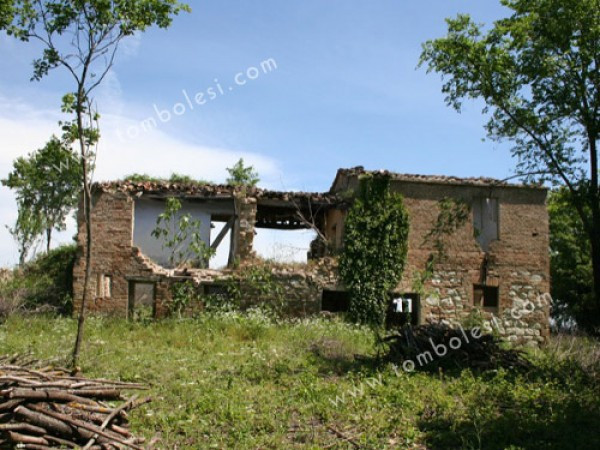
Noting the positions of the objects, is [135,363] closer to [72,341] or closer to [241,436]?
[72,341]

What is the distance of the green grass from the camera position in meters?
7.38

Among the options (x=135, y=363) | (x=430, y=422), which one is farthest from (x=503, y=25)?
(x=135, y=363)

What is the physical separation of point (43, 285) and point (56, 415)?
41.5 ft

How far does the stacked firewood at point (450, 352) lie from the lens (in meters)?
10.9

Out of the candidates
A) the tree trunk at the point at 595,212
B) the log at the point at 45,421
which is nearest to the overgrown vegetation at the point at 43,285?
the log at the point at 45,421

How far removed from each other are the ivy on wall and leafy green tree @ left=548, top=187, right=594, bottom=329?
32.3 feet

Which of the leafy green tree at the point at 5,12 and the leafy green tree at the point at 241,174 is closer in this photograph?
the leafy green tree at the point at 5,12

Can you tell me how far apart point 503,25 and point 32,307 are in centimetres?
1522

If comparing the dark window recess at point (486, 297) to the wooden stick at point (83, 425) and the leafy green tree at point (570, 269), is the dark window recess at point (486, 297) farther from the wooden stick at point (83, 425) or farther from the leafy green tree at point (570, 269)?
the wooden stick at point (83, 425)

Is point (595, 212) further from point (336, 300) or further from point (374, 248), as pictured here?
point (336, 300)

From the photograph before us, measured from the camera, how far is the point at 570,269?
25.4 meters

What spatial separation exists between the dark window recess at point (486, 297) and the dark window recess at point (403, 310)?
6.14ft

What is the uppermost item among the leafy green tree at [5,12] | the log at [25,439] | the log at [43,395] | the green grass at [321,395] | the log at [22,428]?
the leafy green tree at [5,12]


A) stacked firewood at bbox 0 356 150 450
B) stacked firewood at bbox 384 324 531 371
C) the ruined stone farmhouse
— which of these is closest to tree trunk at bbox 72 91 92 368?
stacked firewood at bbox 0 356 150 450
